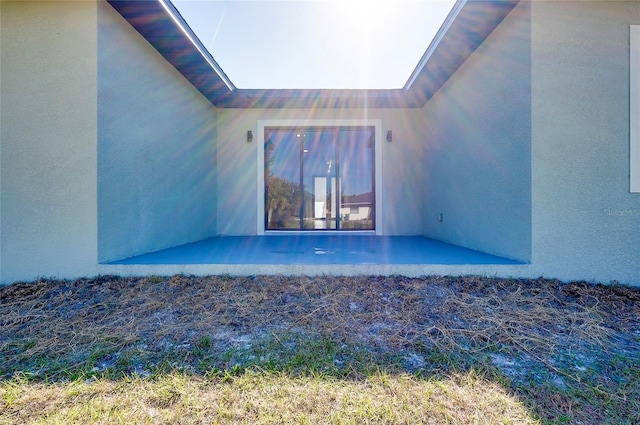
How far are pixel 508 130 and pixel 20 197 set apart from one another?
602 centimetres

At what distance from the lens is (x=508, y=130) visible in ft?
12.5

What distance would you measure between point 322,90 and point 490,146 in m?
3.37

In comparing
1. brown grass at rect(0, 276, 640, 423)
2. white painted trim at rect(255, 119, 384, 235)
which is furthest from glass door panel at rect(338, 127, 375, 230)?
brown grass at rect(0, 276, 640, 423)

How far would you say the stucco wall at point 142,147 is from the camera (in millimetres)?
3688

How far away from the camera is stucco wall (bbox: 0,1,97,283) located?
11.5 feet

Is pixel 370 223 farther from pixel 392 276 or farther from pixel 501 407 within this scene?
pixel 501 407

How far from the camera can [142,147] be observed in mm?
4340

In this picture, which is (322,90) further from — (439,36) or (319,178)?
(439,36)

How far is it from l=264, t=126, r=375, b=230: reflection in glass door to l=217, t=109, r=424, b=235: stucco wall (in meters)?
0.34

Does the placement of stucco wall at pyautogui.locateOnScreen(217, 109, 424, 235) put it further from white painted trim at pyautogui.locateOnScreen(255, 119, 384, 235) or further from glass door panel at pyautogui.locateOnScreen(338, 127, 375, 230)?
glass door panel at pyautogui.locateOnScreen(338, 127, 375, 230)

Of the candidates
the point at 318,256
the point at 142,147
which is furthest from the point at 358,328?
the point at 142,147

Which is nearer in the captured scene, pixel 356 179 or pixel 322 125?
pixel 322 125

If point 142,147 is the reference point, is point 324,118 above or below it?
above

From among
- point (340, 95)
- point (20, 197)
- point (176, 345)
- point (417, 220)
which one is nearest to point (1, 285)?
point (20, 197)
